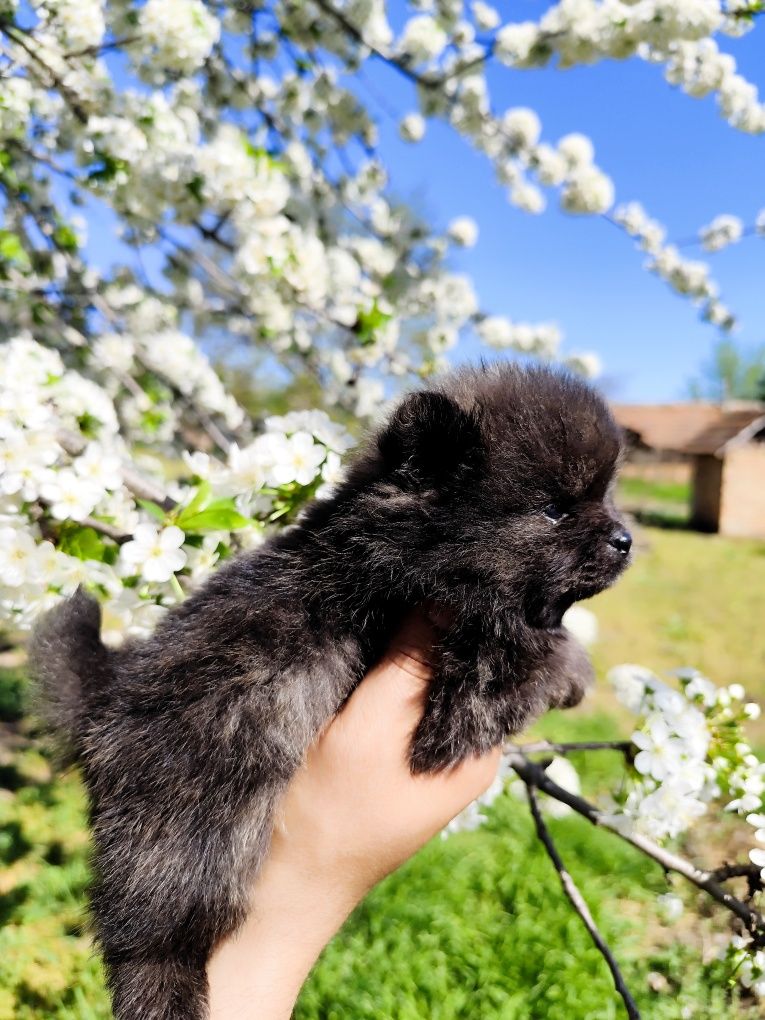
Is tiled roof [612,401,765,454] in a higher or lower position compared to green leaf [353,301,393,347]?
higher

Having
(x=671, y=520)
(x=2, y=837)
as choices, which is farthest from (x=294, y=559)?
(x=671, y=520)

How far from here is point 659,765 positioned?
1992 mm

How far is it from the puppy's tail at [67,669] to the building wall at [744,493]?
22.5m

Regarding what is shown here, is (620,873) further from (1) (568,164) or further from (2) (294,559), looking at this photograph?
(1) (568,164)

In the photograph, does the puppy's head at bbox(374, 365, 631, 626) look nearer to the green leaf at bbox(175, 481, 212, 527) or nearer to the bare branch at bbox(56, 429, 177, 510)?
the green leaf at bbox(175, 481, 212, 527)

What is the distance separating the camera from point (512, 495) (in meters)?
1.66

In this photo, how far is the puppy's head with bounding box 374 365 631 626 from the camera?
64.7 inches

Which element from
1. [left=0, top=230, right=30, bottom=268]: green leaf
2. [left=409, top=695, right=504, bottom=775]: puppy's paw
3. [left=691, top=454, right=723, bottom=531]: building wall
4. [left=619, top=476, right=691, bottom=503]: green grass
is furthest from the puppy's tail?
[left=619, top=476, right=691, bottom=503]: green grass

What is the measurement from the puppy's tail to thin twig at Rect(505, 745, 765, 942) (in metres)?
1.25

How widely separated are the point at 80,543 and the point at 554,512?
4.22 ft

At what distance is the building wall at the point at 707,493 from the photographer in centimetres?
2172

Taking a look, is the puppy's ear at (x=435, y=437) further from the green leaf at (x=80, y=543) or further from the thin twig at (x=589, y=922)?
the thin twig at (x=589, y=922)

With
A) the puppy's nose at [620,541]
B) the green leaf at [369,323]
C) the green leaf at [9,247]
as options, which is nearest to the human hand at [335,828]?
the puppy's nose at [620,541]

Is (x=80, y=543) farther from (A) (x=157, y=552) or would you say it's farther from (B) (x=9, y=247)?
(B) (x=9, y=247)
